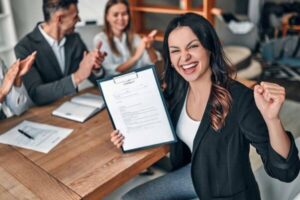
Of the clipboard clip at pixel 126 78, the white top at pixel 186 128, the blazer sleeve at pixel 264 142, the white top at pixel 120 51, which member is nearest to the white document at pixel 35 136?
the clipboard clip at pixel 126 78

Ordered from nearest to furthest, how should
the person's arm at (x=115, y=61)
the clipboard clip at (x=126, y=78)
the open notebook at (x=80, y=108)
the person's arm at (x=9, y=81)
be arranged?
the clipboard clip at (x=126, y=78), the person's arm at (x=9, y=81), the open notebook at (x=80, y=108), the person's arm at (x=115, y=61)

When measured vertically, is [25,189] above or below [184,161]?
above

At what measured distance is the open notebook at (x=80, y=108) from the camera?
4.70ft

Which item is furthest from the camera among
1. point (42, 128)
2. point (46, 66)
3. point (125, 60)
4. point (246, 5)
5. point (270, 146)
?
point (246, 5)

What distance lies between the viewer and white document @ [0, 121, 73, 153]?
4.02 feet

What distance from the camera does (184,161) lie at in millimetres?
1368

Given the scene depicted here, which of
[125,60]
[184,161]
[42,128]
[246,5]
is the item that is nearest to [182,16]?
[184,161]

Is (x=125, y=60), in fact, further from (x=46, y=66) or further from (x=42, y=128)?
(x=42, y=128)

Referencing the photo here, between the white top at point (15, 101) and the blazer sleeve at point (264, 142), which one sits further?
the white top at point (15, 101)

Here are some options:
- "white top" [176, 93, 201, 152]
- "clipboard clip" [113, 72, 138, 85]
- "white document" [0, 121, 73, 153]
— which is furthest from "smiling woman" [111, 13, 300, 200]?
"white document" [0, 121, 73, 153]

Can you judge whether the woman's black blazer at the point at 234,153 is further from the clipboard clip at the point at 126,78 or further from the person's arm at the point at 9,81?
the person's arm at the point at 9,81

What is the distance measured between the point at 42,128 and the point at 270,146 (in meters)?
0.90

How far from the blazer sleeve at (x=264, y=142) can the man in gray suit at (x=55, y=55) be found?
79 centimetres

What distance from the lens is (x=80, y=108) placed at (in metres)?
1.51
